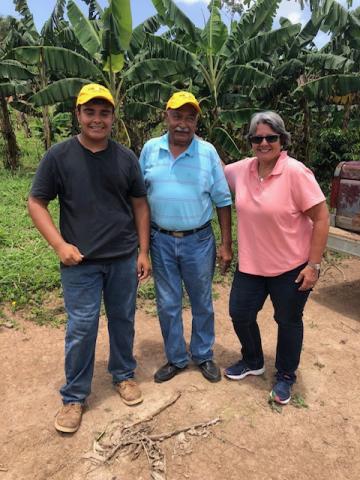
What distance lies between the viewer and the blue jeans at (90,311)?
8.23 feet

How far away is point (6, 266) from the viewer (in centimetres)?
468

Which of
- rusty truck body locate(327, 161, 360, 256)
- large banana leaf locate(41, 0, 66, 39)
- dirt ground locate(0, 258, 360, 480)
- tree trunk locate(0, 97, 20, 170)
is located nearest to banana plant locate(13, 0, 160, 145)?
large banana leaf locate(41, 0, 66, 39)

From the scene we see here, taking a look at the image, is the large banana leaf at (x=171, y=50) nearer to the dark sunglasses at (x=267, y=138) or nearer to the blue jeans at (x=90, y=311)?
the dark sunglasses at (x=267, y=138)

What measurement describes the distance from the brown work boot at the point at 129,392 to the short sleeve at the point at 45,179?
1.34 m

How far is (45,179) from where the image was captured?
2.34 m

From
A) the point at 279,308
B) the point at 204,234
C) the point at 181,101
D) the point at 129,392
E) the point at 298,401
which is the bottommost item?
the point at 298,401

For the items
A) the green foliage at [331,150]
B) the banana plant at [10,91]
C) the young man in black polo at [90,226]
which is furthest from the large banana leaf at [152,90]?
the young man in black polo at [90,226]

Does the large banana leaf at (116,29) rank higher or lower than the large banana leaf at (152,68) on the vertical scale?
higher

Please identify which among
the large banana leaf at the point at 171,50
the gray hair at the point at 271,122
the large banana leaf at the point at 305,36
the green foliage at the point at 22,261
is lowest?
the green foliage at the point at 22,261

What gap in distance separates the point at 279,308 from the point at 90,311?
3.79 feet

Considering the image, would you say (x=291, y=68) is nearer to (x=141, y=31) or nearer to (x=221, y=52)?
(x=221, y=52)

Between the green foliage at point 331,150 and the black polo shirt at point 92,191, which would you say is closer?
the black polo shirt at point 92,191

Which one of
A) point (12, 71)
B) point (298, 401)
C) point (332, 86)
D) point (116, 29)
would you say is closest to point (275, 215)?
point (298, 401)

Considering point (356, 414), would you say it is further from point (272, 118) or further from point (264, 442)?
point (272, 118)
